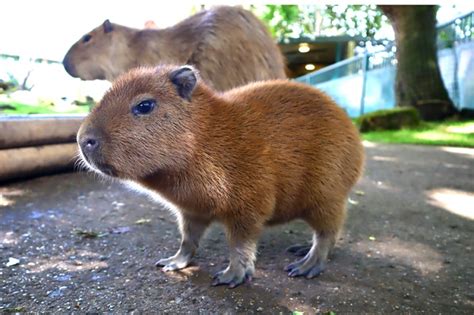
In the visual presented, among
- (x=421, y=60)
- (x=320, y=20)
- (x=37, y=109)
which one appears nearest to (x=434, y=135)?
(x=421, y=60)

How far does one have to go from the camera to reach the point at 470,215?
3574mm

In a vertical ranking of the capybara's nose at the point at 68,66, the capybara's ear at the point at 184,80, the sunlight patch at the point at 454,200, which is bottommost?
the sunlight patch at the point at 454,200

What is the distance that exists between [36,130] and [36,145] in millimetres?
173

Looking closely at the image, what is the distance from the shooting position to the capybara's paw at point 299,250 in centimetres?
274

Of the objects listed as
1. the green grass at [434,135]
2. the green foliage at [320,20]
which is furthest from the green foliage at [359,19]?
the green grass at [434,135]

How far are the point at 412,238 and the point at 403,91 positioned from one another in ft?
34.0

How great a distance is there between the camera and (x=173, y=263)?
244cm

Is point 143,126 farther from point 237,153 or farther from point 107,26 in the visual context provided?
point 107,26

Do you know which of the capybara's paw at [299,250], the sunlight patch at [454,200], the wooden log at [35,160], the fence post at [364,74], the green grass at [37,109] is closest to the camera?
the capybara's paw at [299,250]

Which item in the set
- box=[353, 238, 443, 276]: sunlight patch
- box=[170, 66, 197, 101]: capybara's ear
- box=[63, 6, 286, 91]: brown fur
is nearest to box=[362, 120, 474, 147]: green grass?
box=[63, 6, 286, 91]: brown fur

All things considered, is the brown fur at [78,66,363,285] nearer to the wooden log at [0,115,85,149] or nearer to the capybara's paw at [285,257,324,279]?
the capybara's paw at [285,257,324,279]

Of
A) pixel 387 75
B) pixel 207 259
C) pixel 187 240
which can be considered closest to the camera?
pixel 187 240

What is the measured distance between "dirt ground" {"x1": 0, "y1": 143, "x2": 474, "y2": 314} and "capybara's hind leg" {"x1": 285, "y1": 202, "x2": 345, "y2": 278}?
0.23 feet

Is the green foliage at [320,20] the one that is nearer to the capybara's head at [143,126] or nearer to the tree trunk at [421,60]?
the tree trunk at [421,60]
